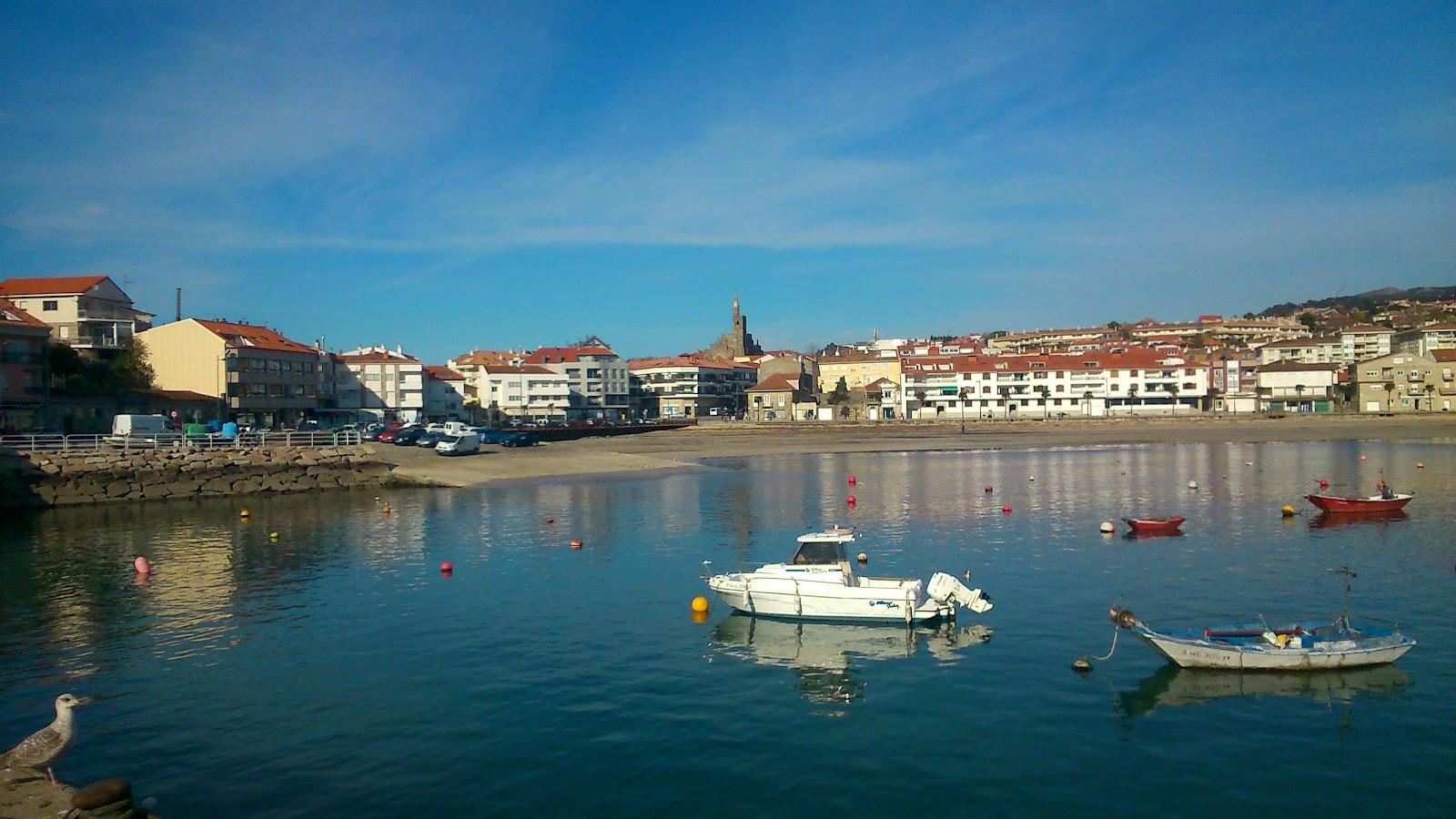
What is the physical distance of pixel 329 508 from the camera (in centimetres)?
4850

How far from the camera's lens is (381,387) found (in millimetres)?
111625

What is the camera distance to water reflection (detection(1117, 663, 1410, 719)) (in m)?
17.1

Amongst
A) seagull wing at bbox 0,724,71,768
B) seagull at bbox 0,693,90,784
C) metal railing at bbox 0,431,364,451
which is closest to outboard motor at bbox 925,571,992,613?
seagull at bbox 0,693,90,784

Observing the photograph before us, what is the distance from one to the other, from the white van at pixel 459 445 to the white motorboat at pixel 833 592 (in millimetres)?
51469

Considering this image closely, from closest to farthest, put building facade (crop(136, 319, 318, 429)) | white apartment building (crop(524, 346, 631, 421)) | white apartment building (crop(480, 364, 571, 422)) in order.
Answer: building facade (crop(136, 319, 318, 429)) → white apartment building (crop(480, 364, 571, 422)) → white apartment building (crop(524, 346, 631, 421))

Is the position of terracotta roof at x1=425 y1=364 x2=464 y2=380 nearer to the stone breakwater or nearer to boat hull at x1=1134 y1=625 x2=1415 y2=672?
the stone breakwater

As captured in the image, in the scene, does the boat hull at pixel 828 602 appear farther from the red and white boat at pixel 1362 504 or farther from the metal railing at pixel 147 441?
the metal railing at pixel 147 441

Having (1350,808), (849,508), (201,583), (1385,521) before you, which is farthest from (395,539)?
(1385,521)

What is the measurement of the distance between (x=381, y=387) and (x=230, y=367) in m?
30.0

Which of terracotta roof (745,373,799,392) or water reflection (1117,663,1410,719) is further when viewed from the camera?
terracotta roof (745,373,799,392)

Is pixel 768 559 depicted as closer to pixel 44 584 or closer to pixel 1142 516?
pixel 1142 516

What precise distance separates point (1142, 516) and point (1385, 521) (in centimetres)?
Answer: 899

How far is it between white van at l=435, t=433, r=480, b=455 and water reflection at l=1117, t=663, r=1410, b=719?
6054 centimetres

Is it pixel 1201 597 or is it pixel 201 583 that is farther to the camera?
pixel 201 583
